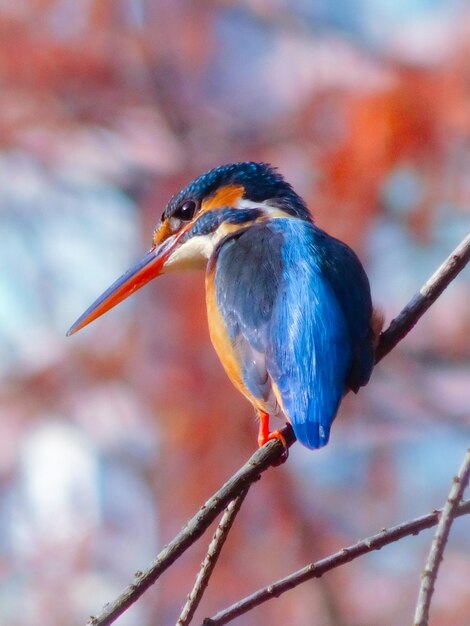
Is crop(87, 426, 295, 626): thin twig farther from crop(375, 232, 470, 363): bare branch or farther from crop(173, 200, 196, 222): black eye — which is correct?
crop(173, 200, 196, 222): black eye

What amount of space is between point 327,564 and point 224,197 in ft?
3.97

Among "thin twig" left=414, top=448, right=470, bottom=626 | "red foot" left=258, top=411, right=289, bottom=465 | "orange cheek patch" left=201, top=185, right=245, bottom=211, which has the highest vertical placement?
"orange cheek patch" left=201, top=185, right=245, bottom=211

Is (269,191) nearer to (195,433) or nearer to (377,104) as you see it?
(377,104)

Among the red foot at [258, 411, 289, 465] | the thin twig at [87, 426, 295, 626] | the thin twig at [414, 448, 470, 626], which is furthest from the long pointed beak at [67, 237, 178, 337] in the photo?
the thin twig at [414, 448, 470, 626]

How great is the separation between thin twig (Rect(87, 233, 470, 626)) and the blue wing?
0.16ft

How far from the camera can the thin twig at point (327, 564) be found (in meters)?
1.22

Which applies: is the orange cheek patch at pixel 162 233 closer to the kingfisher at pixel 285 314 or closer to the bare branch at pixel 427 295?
the kingfisher at pixel 285 314

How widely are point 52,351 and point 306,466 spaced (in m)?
0.99

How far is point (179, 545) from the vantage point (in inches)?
49.9

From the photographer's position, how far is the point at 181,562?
382 cm

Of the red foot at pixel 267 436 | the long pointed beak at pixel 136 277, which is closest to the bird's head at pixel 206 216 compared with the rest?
the long pointed beak at pixel 136 277

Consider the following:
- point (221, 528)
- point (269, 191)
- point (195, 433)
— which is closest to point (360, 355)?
point (221, 528)

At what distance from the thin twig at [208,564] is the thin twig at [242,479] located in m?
0.04

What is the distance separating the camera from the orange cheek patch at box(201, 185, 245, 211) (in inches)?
91.0
